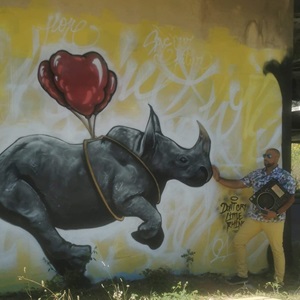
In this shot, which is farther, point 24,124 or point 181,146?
point 181,146

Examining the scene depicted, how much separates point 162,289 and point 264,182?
183 centimetres

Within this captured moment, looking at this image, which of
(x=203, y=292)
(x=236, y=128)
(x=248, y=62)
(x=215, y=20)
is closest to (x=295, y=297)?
(x=203, y=292)

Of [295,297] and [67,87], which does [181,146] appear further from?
Result: [295,297]

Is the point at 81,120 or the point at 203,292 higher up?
the point at 81,120

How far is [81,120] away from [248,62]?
96.0 inches

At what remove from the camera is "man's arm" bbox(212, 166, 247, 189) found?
285 inches

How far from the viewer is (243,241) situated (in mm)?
7137

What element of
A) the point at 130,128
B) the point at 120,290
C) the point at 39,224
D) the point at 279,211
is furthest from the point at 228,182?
the point at 39,224

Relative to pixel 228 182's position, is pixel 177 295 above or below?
below

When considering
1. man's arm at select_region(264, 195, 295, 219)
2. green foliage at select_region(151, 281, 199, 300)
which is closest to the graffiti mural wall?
green foliage at select_region(151, 281, 199, 300)

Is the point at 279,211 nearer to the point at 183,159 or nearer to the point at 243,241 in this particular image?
the point at 243,241

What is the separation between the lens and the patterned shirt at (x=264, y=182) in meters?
7.00

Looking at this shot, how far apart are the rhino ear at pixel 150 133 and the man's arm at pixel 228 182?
36.1 inches

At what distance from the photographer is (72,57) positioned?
6.47m
